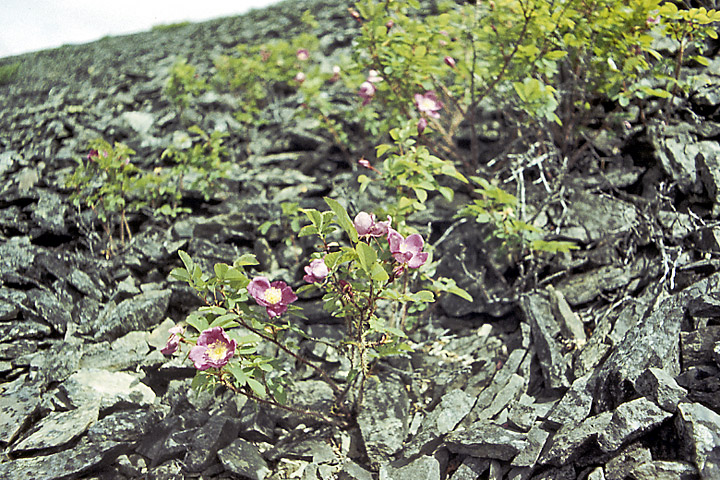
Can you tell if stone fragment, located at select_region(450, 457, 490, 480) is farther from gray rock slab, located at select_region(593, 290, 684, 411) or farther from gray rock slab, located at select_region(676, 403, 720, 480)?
gray rock slab, located at select_region(676, 403, 720, 480)

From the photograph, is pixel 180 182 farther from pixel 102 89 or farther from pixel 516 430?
pixel 102 89

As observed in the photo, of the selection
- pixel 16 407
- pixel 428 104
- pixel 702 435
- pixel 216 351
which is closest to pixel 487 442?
pixel 702 435

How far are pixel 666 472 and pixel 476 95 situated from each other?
2.32 m

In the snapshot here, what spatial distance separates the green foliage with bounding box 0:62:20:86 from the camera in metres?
8.50

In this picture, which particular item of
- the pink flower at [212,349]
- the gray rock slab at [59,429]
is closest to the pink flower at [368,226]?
the pink flower at [212,349]

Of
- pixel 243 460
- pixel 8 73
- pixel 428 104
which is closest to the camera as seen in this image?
pixel 243 460

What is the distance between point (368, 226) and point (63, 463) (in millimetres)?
1517

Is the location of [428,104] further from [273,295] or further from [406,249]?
[273,295]

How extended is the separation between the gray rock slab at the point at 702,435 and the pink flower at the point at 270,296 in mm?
1325

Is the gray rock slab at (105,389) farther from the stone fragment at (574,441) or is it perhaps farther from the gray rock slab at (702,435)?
the gray rock slab at (702,435)

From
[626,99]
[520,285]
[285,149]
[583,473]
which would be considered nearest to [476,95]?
[626,99]

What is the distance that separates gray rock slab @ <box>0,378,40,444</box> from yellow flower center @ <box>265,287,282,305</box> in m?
1.29

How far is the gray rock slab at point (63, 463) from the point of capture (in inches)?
68.7

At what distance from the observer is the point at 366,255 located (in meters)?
1.41
